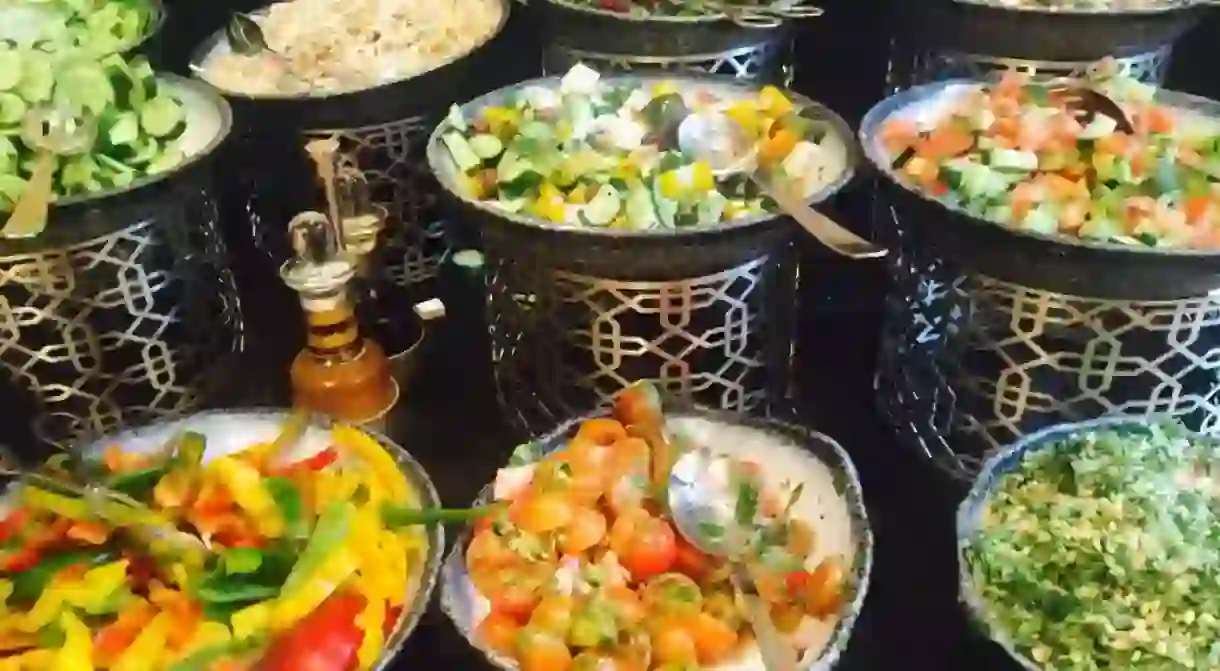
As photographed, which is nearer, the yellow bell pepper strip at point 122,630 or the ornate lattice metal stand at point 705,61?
the yellow bell pepper strip at point 122,630

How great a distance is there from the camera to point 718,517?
0.65 metres

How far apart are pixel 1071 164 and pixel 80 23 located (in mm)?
789

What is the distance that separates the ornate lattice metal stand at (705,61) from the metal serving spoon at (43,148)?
37 cm

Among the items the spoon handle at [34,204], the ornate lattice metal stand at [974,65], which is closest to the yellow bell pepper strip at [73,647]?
the spoon handle at [34,204]

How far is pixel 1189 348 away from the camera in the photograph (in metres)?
0.72

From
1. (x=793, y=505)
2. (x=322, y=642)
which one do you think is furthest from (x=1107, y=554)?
(x=322, y=642)

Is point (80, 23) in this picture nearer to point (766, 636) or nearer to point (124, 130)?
point (124, 130)

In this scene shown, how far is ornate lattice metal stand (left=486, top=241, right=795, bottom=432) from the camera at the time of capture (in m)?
0.74

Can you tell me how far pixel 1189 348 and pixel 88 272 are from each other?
691 mm

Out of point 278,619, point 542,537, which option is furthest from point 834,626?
point 278,619

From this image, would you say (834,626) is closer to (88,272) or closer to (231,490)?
(231,490)

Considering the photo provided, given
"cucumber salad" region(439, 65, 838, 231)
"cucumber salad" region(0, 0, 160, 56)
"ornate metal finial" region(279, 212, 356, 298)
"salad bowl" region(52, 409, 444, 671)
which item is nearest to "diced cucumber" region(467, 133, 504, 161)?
"cucumber salad" region(439, 65, 838, 231)

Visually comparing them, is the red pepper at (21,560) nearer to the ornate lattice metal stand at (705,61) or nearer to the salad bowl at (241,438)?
the salad bowl at (241,438)

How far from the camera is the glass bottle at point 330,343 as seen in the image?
795 mm
